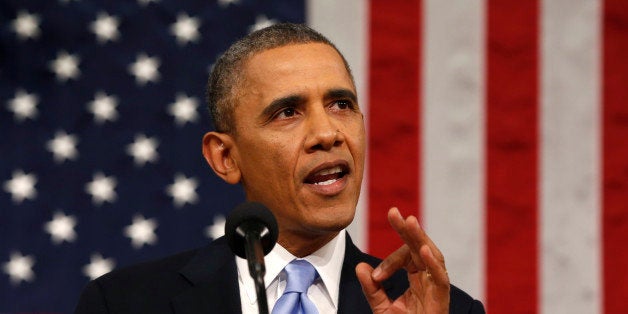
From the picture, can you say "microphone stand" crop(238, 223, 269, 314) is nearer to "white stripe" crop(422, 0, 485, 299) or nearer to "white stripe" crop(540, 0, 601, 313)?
"white stripe" crop(422, 0, 485, 299)

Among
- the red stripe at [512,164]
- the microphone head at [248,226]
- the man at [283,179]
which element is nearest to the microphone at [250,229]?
the microphone head at [248,226]

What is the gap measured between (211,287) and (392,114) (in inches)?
44.4

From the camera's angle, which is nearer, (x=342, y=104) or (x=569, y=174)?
(x=342, y=104)

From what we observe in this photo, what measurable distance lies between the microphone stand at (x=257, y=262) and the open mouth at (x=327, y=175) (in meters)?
0.41

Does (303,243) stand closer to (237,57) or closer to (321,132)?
(321,132)

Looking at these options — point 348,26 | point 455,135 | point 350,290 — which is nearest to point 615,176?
point 455,135

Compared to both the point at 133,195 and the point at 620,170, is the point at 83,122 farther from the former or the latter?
the point at 620,170

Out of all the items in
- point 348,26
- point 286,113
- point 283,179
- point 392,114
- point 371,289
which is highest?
point 348,26

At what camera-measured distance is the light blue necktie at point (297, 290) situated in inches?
63.3

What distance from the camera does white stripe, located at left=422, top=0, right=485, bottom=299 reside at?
2.66 meters

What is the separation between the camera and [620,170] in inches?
107

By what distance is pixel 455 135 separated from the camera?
8.79ft

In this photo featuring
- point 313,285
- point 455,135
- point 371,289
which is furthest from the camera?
point 455,135

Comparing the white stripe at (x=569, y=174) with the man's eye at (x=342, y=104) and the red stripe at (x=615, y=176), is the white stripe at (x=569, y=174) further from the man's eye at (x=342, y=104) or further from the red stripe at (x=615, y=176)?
the man's eye at (x=342, y=104)
